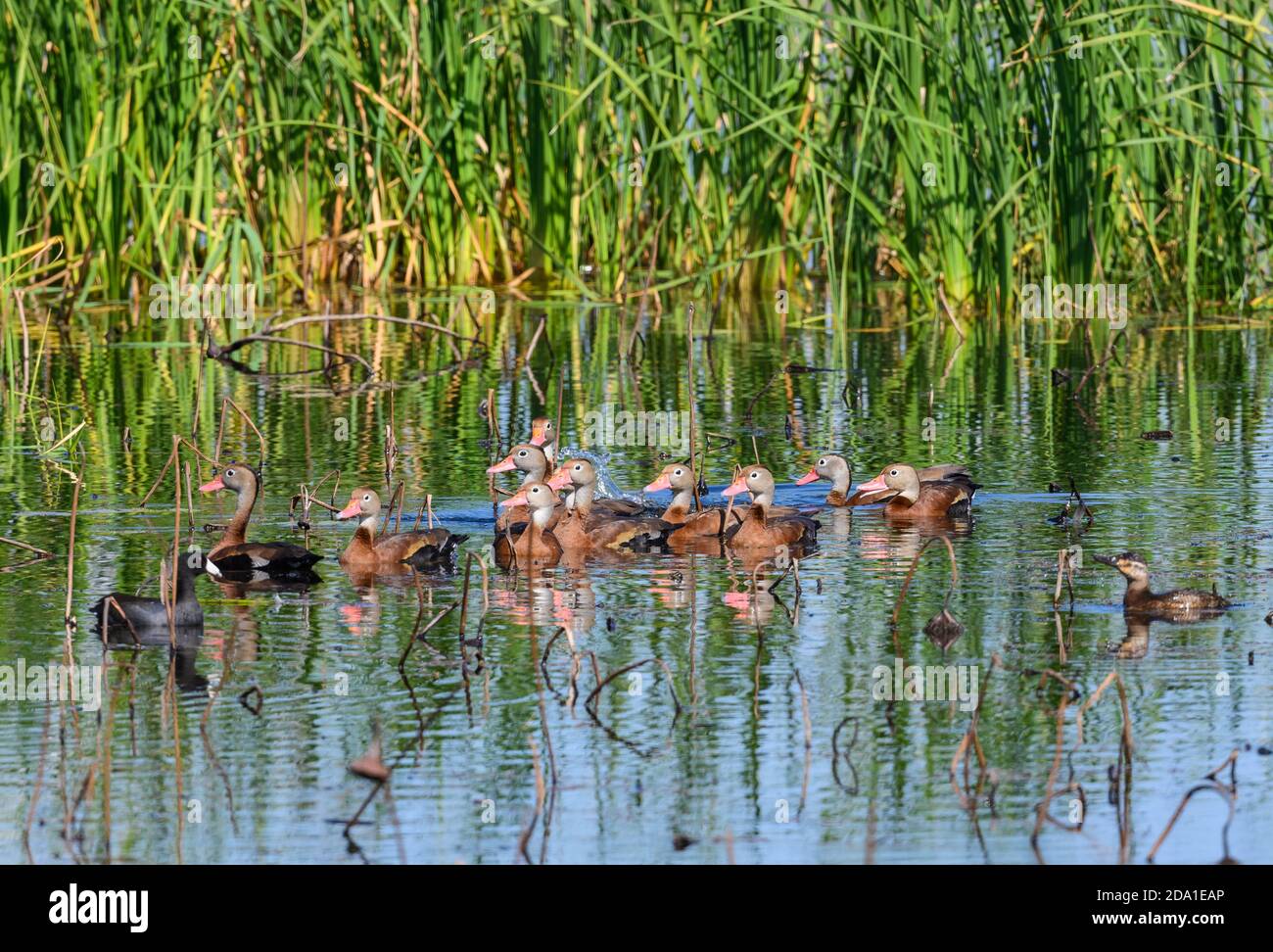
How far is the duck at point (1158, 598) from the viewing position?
8062 mm

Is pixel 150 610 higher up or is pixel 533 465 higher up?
pixel 533 465

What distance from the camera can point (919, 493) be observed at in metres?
10.5

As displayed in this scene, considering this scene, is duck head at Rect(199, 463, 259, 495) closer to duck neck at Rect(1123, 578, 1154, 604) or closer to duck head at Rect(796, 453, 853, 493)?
duck head at Rect(796, 453, 853, 493)

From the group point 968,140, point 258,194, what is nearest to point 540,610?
point 968,140

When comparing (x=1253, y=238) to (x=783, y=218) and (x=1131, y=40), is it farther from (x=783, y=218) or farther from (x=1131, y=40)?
(x=783, y=218)

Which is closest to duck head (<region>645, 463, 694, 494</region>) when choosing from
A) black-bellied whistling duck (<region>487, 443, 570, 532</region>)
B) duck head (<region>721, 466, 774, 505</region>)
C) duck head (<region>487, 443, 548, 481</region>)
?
duck head (<region>721, 466, 774, 505</region>)

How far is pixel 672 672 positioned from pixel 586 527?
9.47ft

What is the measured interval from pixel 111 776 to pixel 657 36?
1187 centimetres

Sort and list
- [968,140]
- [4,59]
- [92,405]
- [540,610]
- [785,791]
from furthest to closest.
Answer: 1. [4,59]
2. [968,140]
3. [92,405]
4. [540,610]
5. [785,791]

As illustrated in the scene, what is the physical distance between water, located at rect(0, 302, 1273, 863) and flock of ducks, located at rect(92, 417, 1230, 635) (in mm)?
144

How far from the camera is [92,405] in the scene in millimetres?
13688

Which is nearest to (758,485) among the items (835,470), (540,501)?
(835,470)

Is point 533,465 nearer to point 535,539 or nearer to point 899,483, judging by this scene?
point 535,539

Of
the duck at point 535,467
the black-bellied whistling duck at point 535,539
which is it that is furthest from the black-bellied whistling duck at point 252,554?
the duck at point 535,467
